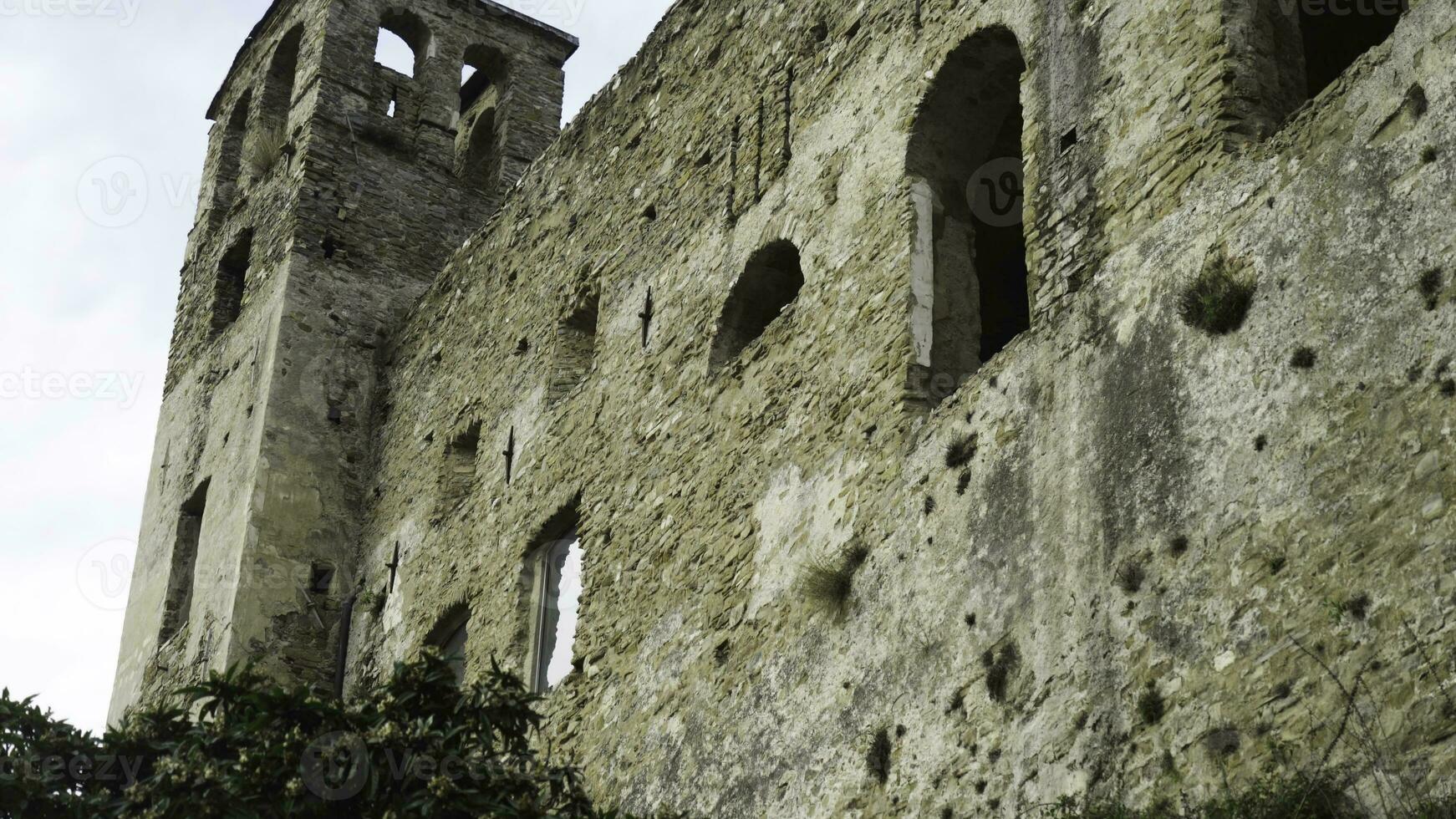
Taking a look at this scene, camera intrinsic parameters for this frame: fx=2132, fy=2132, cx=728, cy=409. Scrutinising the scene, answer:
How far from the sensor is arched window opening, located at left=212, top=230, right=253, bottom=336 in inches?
695

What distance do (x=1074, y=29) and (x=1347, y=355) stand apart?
2638 mm

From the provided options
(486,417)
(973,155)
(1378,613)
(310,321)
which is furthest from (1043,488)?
(310,321)

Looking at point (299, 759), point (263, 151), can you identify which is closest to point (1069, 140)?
point (299, 759)

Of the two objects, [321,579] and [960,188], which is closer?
[960,188]

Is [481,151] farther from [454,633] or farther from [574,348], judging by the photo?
[454,633]

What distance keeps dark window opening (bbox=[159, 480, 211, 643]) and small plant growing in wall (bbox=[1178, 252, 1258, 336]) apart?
9.77m

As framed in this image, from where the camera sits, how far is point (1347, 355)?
7.01 metres

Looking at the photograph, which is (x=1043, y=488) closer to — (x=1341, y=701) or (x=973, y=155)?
(x=1341, y=701)

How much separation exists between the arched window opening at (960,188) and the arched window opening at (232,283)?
8.72m

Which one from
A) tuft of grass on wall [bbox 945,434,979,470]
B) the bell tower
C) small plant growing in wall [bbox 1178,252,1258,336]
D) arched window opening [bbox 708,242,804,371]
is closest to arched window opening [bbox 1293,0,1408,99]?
small plant growing in wall [bbox 1178,252,1258,336]

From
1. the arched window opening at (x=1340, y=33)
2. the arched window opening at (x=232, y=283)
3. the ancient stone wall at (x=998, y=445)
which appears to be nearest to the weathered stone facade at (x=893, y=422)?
the ancient stone wall at (x=998, y=445)

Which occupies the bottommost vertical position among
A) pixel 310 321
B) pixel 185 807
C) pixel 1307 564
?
pixel 185 807

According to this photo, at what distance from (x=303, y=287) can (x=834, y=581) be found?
7.82 metres

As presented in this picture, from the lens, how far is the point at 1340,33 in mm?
9953
